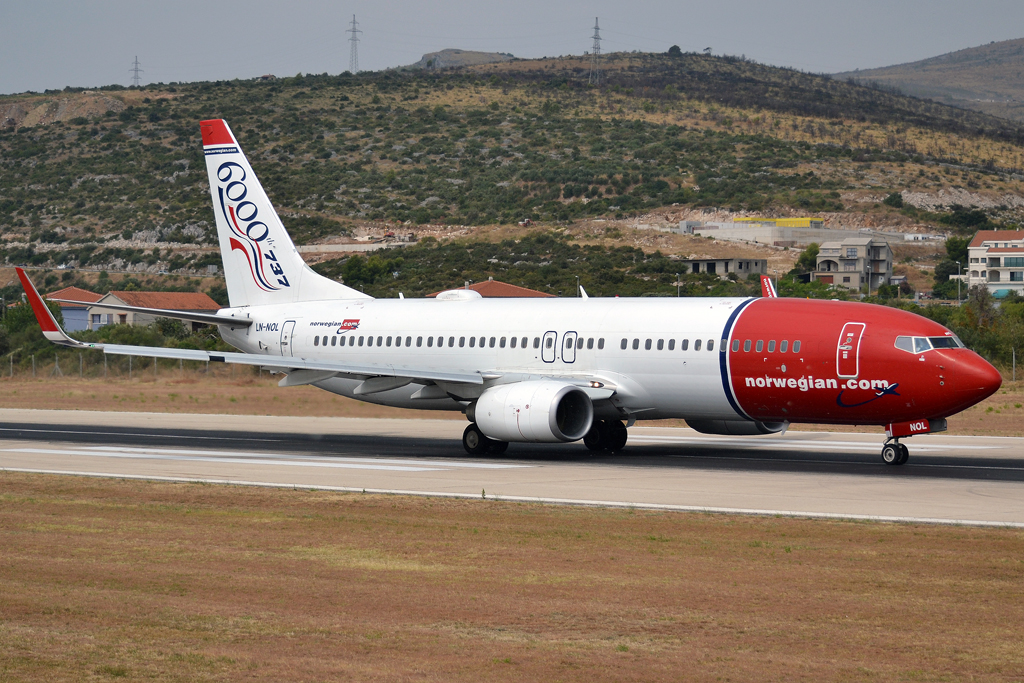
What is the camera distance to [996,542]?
53.7 ft

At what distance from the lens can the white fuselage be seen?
29.0 meters

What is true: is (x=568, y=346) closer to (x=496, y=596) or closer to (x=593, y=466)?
(x=593, y=466)

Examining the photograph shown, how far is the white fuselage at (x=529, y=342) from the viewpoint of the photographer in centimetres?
2897

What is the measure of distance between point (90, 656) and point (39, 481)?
599 inches

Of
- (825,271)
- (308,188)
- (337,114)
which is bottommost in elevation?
(825,271)

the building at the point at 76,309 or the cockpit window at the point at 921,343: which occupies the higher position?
the cockpit window at the point at 921,343

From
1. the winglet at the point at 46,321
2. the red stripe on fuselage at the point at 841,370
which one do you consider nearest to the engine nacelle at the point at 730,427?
the red stripe on fuselage at the point at 841,370

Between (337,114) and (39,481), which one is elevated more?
(337,114)

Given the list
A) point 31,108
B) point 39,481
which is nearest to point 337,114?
point 31,108

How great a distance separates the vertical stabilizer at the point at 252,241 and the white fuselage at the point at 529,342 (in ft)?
2.12

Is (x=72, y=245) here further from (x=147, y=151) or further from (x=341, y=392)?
(x=341, y=392)

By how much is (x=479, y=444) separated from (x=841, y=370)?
30.5ft

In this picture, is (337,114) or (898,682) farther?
(337,114)

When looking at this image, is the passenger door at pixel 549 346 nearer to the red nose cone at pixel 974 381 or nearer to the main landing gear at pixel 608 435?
the main landing gear at pixel 608 435
